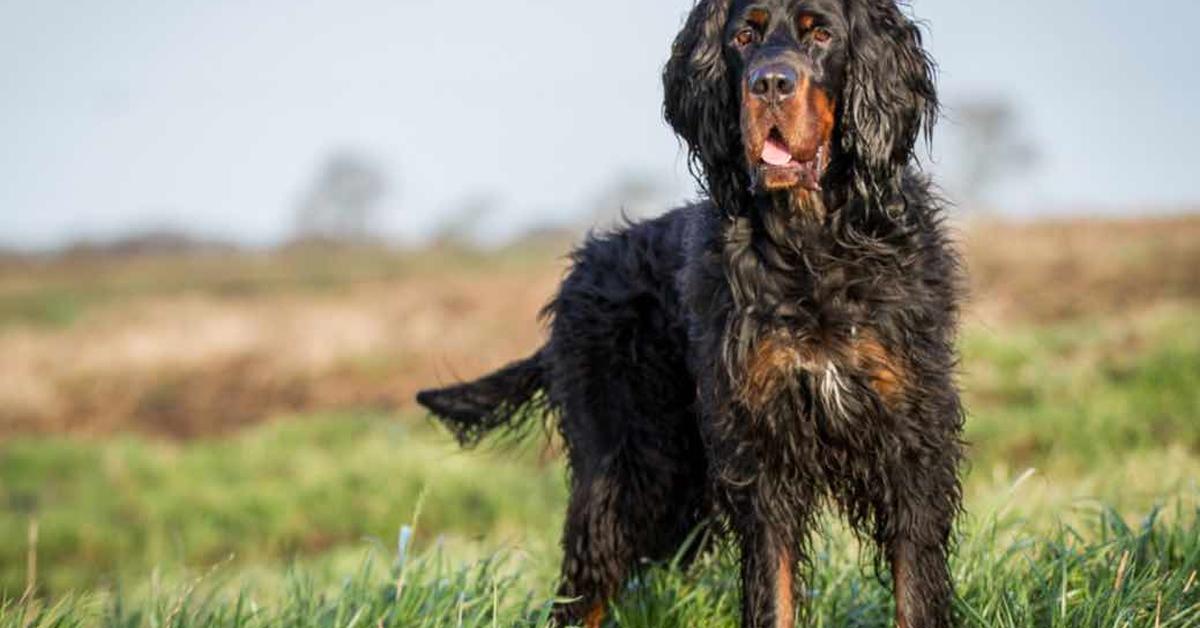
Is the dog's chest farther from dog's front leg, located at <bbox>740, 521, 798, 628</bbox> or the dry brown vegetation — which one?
the dry brown vegetation

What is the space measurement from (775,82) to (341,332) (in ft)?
48.1

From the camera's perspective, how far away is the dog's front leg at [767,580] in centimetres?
322

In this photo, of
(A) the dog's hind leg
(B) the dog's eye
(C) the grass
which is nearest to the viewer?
(B) the dog's eye

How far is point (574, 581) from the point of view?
13.3ft

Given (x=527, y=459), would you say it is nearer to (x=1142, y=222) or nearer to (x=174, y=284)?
(x=1142, y=222)

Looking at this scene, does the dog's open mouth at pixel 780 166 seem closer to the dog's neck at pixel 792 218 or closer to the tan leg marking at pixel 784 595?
the dog's neck at pixel 792 218

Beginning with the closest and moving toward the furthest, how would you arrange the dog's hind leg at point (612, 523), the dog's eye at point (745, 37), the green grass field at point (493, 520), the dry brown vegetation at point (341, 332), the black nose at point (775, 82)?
the black nose at point (775, 82)
the dog's eye at point (745, 37)
the green grass field at point (493, 520)
the dog's hind leg at point (612, 523)
the dry brown vegetation at point (341, 332)

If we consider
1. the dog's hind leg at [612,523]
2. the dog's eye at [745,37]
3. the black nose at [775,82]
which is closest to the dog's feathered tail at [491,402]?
the dog's hind leg at [612,523]

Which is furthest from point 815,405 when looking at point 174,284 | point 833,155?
point 174,284

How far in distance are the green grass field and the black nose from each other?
4.45 ft

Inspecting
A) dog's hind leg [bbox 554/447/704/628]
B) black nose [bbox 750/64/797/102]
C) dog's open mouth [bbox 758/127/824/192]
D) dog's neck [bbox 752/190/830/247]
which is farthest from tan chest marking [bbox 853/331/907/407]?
dog's hind leg [bbox 554/447/704/628]

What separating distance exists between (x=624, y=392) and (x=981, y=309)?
429 inches

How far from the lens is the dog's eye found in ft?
10.8

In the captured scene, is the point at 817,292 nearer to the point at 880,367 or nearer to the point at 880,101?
the point at 880,367
